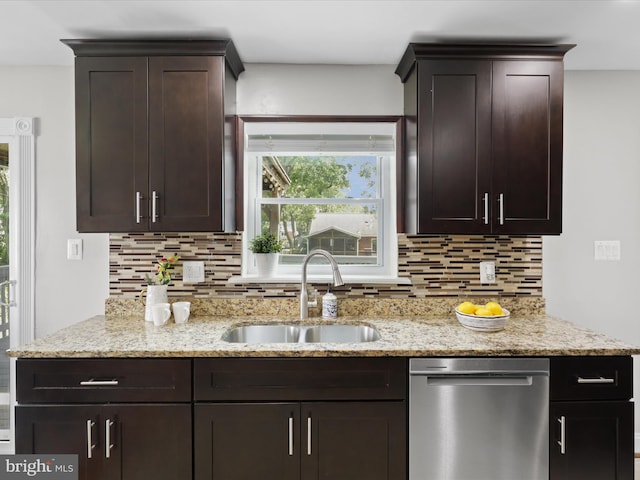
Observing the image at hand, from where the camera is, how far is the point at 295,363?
1676mm

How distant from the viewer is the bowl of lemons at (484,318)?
1.90m

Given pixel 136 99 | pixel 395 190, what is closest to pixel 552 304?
pixel 395 190

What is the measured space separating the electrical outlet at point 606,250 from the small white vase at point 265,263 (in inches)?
72.6

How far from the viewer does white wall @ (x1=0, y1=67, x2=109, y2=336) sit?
236 centimetres

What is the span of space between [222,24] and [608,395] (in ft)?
7.55

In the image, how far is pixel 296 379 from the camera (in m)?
1.68

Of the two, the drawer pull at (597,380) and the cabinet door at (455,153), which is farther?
the cabinet door at (455,153)

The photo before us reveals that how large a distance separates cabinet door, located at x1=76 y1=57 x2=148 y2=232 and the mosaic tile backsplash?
375 millimetres

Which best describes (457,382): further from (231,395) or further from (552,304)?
(552,304)

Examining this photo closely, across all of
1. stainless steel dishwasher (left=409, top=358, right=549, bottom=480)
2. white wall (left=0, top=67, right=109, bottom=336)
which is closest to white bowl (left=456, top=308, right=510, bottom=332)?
stainless steel dishwasher (left=409, top=358, right=549, bottom=480)

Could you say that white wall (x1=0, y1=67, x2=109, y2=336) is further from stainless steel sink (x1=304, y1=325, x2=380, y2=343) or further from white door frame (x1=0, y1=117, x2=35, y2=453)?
stainless steel sink (x1=304, y1=325, x2=380, y2=343)

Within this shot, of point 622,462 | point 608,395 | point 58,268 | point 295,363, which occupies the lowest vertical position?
point 622,462

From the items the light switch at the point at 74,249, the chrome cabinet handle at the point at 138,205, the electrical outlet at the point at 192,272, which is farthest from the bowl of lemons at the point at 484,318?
the light switch at the point at 74,249

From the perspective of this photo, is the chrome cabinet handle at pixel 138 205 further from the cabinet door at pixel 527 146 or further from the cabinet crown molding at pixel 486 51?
the cabinet door at pixel 527 146
